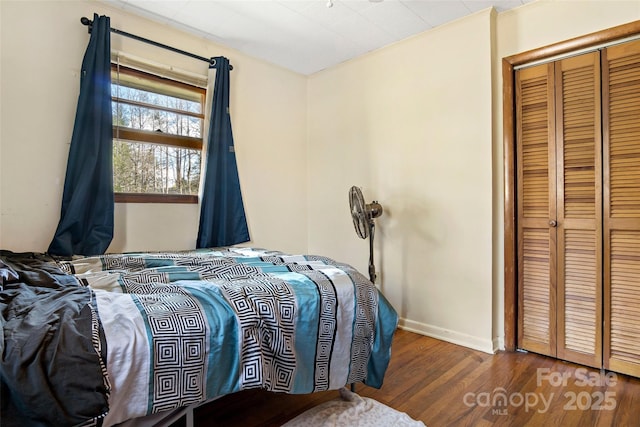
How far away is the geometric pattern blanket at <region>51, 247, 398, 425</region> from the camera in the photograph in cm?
103

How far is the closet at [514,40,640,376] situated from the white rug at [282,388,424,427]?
1.33 m

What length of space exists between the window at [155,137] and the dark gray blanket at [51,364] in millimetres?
1624

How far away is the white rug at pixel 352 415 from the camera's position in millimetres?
1585

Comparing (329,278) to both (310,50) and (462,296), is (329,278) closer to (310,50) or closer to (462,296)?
(462,296)

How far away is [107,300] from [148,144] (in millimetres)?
1793

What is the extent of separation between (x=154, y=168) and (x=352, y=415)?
2183 millimetres

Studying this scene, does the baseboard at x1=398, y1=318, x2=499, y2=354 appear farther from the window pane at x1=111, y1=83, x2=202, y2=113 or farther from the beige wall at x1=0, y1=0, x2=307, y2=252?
the window pane at x1=111, y1=83, x2=202, y2=113

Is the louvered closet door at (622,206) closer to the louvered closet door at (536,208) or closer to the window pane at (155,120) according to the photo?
the louvered closet door at (536,208)

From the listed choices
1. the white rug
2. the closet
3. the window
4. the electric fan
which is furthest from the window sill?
the closet

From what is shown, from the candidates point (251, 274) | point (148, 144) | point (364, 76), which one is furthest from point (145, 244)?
point (364, 76)

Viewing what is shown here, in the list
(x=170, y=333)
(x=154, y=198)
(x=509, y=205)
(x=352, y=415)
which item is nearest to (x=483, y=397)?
(x=352, y=415)

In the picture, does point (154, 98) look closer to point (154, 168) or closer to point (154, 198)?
point (154, 168)

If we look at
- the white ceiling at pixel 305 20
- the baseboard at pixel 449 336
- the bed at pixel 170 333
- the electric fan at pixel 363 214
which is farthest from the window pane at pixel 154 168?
the baseboard at pixel 449 336

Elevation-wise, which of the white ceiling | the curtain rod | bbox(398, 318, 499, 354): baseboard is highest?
the white ceiling
